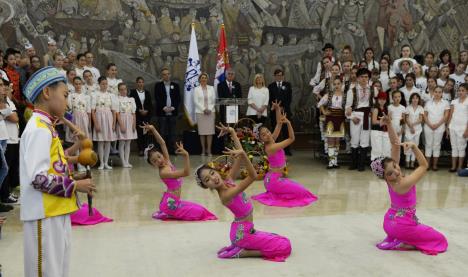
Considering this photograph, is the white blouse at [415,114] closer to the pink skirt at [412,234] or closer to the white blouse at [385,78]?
the white blouse at [385,78]

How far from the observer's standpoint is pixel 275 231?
23.0 feet

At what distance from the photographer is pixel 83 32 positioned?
14805 mm

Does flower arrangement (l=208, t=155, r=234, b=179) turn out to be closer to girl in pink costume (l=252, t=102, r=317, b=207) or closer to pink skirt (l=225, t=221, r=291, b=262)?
girl in pink costume (l=252, t=102, r=317, b=207)

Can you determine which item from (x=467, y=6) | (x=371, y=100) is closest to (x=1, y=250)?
(x=371, y=100)

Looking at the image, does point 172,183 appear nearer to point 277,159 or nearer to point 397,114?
point 277,159

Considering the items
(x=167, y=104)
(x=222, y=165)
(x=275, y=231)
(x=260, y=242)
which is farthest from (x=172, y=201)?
(x=167, y=104)

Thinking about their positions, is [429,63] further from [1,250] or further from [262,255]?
[1,250]

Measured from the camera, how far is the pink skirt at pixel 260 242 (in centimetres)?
584

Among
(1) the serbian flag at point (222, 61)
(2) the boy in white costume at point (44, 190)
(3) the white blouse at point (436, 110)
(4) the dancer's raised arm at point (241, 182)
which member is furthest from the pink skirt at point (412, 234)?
(1) the serbian flag at point (222, 61)

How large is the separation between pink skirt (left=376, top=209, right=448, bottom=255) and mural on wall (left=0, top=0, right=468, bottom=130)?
33.1ft

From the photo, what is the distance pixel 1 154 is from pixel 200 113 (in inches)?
290

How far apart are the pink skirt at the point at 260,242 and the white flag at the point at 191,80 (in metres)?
9.14

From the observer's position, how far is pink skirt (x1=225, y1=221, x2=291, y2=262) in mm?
5836

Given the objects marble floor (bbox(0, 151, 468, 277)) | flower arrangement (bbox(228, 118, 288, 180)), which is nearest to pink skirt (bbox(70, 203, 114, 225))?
marble floor (bbox(0, 151, 468, 277))
